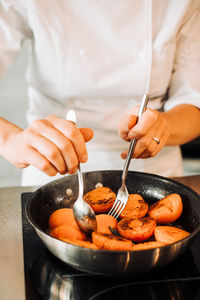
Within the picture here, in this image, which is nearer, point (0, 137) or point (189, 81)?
point (0, 137)

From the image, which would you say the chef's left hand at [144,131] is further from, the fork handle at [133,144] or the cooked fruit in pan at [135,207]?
the cooked fruit in pan at [135,207]

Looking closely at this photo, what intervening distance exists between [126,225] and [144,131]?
0.81 ft

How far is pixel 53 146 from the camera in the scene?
699 millimetres

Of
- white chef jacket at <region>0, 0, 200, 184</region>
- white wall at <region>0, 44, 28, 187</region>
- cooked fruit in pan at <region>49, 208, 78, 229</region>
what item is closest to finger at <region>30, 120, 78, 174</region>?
cooked fruit in pan at <region>49, 208, 78, 229</region>

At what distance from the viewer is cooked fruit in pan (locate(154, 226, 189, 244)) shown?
64cm

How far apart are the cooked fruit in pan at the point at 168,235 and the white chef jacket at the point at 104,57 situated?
0.56 meters

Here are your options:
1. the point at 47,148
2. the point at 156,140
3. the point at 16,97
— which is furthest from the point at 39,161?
the point at 16,97

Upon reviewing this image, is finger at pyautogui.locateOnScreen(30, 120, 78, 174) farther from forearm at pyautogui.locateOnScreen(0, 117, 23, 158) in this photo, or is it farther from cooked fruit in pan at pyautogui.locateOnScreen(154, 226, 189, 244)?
cooked fruit in pan at pyautogui.locateOnScreen(154, 226, 189, 244)

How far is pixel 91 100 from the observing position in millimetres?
1186

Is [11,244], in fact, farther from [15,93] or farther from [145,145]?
[15,93]

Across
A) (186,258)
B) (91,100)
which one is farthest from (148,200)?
(91,100)

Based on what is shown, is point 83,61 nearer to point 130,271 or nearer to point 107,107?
point 107,107

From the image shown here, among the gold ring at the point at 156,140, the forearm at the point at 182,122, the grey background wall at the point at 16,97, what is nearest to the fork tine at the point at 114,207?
the gold ring at the point at 156,140

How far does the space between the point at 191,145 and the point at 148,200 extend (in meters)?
1.35
